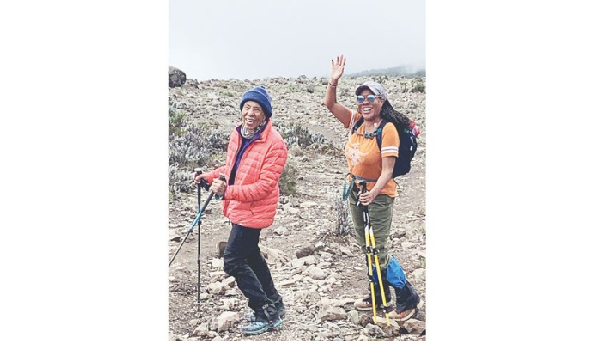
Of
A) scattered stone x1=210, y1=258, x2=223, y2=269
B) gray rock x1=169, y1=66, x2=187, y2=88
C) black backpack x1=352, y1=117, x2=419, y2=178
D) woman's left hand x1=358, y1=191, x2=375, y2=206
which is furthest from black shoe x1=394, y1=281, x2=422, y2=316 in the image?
gray rock x1=169, y1=66, x2=187, y2=88

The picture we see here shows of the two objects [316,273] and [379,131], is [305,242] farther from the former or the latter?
[379,131]

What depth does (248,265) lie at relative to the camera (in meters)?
4.36

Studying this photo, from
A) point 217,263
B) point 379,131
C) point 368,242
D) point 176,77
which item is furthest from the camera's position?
point 176,77

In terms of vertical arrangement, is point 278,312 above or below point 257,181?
below

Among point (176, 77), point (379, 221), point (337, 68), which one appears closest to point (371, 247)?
point (379, 221)

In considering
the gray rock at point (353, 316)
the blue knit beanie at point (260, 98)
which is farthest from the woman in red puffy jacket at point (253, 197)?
the gray rock at point (353, 316)

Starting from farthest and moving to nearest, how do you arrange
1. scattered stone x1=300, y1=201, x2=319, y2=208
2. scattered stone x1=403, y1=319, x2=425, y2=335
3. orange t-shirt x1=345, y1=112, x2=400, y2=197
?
scattered stone x1=300, y1=201, x2=319, y2=208 < scattered stone x1=403, y1=319, x2=425, y2=335 < orange t-shirt x1=345, y1=112, x2=400, y2=197

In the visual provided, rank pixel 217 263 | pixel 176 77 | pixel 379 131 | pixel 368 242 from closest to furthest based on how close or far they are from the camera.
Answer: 1. pixel 379 131
2. pixel 368 242
3. pixel 217 263
4. pixel 176 77

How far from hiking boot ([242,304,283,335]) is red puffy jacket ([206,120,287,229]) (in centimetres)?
53

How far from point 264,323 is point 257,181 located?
2.93ft

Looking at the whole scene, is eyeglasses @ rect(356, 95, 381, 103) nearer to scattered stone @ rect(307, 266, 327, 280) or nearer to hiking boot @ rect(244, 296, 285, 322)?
scattered stone @ rect(307, 266, 327, 280)

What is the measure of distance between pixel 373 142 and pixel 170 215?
1409mm

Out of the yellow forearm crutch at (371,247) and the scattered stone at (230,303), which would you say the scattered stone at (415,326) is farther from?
the scattered stone at (230,303)

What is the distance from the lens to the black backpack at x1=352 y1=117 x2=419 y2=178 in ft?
13.9
